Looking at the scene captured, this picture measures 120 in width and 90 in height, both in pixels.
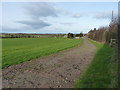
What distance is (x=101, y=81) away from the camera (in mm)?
4023

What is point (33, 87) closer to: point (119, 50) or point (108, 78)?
point (108, 78)

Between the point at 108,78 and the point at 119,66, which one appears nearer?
the point at 108,78

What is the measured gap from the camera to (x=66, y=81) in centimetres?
409

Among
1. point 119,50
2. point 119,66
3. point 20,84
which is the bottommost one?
point 20,84

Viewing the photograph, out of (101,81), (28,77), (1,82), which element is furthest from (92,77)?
(1,82)

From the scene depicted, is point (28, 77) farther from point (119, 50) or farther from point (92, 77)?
point (119, 50)

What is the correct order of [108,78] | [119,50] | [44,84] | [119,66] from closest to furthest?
[44,84], [108,78], [119,50], [119,66]

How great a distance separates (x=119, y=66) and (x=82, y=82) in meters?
2.54

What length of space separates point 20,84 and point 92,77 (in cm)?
286

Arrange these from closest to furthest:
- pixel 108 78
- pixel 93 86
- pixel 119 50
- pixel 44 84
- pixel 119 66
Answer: pixel 93 86 → pixel 44 84 → pixel 108 78 → pixel 119 50 → pixel 119 66

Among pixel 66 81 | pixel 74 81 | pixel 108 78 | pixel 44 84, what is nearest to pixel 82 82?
pixel 74 81

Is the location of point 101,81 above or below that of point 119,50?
below

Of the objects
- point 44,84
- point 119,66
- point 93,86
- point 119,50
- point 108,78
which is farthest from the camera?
point 119,66

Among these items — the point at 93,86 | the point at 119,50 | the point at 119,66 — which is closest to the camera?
the point at 93,86
